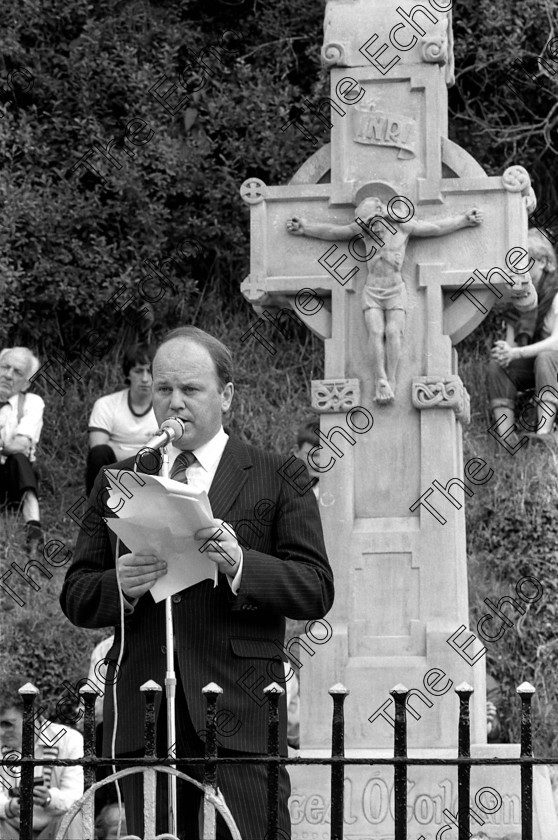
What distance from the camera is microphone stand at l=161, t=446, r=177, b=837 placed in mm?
3623

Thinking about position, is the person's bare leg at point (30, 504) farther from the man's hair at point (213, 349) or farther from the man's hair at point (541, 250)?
the man's hair at point (213, 349)

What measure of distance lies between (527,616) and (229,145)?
6077mm

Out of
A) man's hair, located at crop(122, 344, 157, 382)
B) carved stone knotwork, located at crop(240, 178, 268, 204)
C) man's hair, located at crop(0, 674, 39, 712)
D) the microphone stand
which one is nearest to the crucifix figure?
carved stone knotwork, located at crop(240, 178, 268, 204)

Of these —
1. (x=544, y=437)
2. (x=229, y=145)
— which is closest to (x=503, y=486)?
(x=544, y=437)

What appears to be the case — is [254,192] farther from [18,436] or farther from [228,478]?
[228,478]

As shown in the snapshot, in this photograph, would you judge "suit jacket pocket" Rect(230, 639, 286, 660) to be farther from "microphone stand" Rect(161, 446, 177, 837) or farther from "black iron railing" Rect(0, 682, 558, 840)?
"black iron railing" Rect(0, 682, 558, 840)

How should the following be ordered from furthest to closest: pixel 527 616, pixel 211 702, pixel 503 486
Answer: pixel 503 486
pixel 527 616
pixel 211 702

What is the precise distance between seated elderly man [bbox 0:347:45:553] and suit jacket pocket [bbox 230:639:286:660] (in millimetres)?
6558

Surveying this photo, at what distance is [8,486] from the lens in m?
10.5

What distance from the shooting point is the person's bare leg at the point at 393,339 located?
24.5ft

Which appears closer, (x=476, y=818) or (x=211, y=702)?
(x=211, y=702)

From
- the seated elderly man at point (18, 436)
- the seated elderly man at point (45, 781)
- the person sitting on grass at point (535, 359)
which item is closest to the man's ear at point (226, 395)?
the seated elderly man at point (45, 781)

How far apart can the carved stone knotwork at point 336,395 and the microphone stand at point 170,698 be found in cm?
363

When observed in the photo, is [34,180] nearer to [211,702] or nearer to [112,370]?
[112,370]
